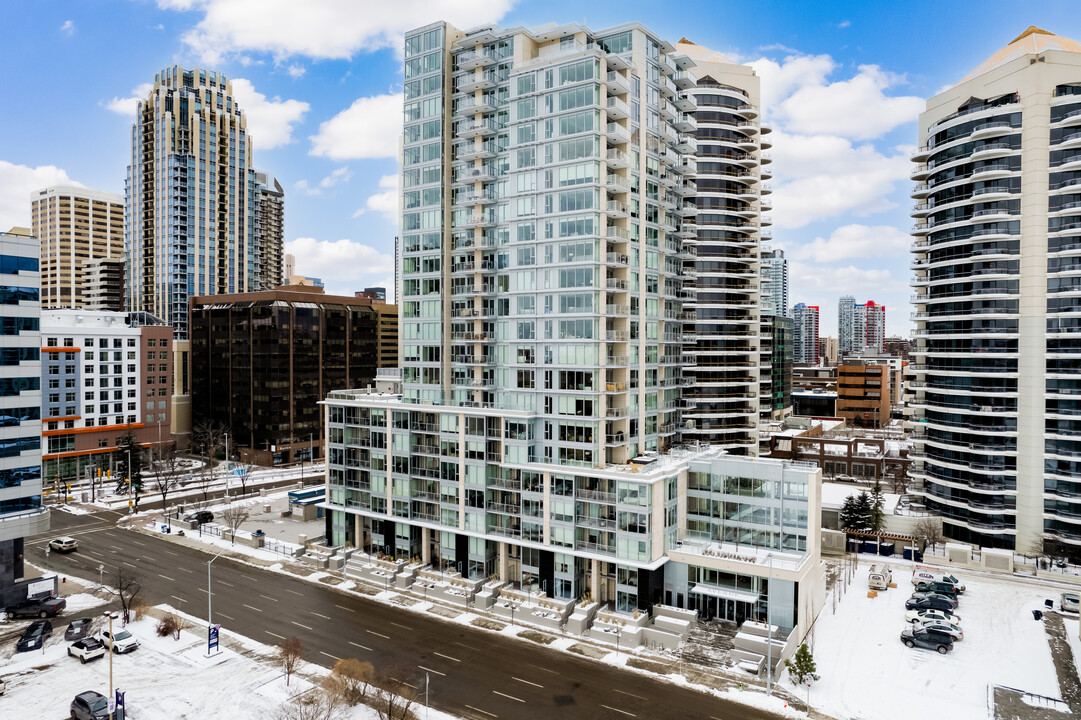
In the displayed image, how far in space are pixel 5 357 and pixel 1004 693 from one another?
8979 centimetres

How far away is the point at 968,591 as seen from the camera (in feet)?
224

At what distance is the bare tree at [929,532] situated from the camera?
3189 inches

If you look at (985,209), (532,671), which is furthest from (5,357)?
(985,209)

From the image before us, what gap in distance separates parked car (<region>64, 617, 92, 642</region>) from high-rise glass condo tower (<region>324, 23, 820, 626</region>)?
28.2 meters

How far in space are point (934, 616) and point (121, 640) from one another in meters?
70.8

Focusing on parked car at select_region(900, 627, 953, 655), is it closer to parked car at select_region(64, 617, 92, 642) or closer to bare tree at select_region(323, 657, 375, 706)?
bare tree at select_region(323, 657, 375, 706)

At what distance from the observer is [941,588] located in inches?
2603

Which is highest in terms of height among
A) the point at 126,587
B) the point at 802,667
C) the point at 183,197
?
the point at 183,197

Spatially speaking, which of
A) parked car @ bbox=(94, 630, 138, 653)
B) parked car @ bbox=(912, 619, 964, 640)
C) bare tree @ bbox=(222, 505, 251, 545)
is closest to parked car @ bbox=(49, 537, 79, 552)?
bare tree @ bbox=(222, 505, 251, 545)

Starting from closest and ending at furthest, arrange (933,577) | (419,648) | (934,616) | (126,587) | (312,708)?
(312,708)
(419,648)
(934,616)
(126,587)
(933,577)

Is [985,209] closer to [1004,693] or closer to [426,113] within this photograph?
[1004,693]

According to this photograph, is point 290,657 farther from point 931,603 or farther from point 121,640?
point 931,603

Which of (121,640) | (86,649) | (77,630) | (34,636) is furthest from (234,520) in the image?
(86,649)

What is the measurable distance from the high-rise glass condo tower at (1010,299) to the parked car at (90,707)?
90.4 meters
